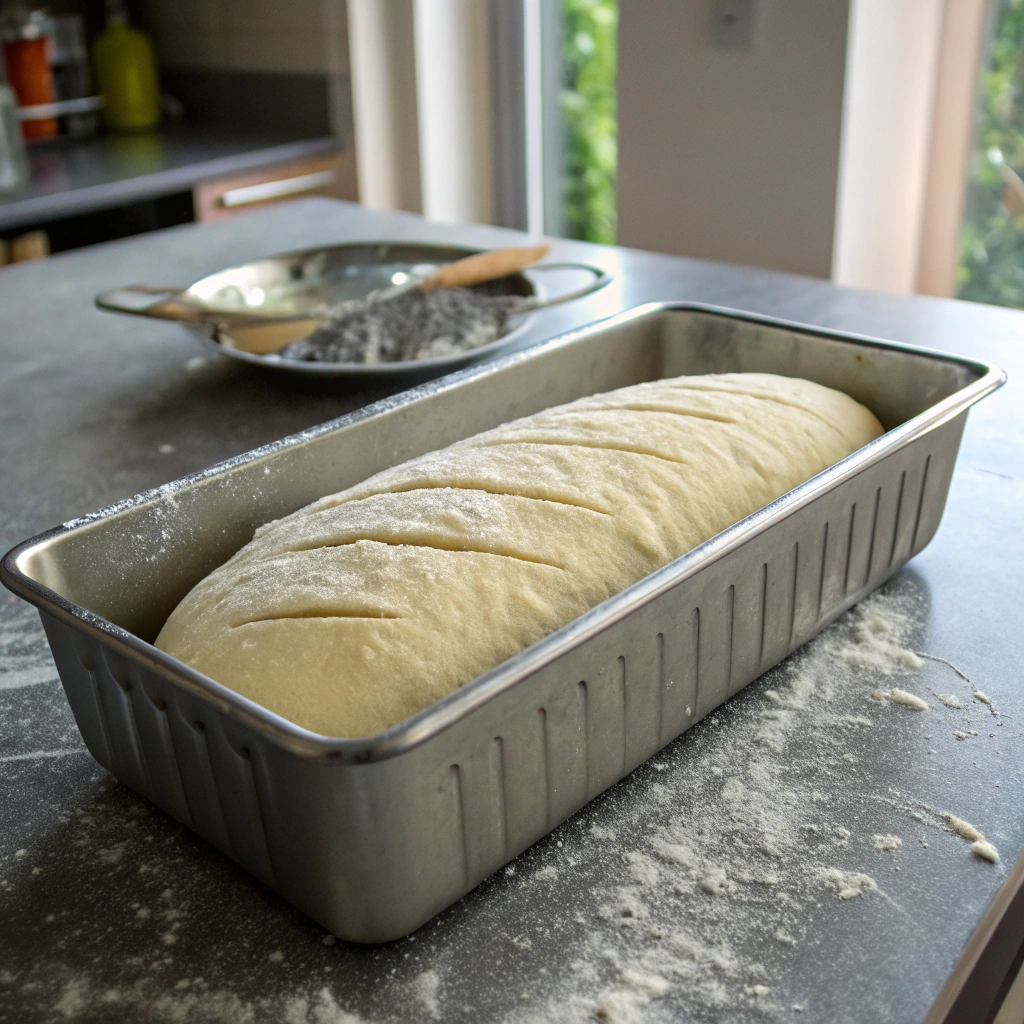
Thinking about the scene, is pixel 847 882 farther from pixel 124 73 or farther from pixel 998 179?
pixel 124 73

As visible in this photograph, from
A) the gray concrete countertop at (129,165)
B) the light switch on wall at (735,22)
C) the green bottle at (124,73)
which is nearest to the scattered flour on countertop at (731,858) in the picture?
the light switch on wall at (735,22)

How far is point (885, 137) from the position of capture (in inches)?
95.8

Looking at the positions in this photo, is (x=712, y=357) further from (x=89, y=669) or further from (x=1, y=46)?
(x=1, y=46)

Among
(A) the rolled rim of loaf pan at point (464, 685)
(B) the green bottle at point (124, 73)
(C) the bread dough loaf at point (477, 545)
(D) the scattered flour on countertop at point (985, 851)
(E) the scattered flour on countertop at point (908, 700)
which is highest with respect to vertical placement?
(B) the green bottle at point (124, 73)

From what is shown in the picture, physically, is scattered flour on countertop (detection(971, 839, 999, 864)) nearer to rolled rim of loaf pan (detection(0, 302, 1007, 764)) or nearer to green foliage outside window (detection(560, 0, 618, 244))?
rolled rim of loaf pan (detection(0, 302, 1007, 764))

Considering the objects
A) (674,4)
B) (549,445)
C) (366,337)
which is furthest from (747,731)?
(674,4)

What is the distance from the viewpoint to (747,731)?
776 mm

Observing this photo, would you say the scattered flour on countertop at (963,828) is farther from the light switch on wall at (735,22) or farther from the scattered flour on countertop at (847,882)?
the light switch on wall at (735,22)

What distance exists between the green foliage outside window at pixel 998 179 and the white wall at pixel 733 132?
15.1 inches

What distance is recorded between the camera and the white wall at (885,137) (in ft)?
7.61

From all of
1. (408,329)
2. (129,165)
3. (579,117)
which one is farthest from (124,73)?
(408,329)

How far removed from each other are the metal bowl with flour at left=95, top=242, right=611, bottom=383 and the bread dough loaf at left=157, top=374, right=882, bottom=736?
0.40m

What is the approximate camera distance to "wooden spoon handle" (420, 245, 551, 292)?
1465 mm

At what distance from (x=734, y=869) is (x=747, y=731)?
0.45 feet
